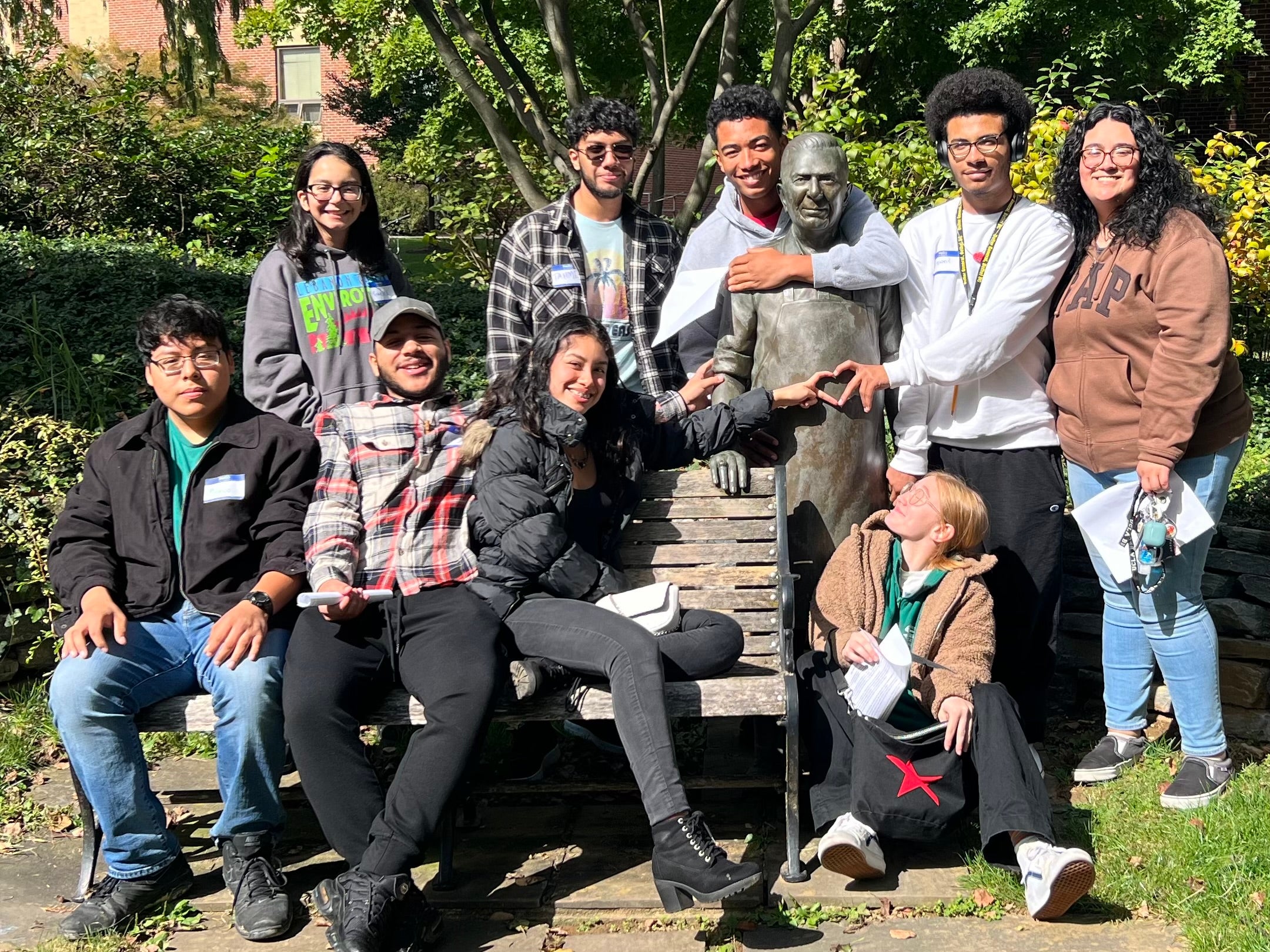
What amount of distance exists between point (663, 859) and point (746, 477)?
1418mm

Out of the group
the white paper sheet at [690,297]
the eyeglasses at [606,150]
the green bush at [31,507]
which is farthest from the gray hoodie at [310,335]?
the green bush at [31,507]

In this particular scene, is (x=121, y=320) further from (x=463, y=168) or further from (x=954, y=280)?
(x=954, y=280)

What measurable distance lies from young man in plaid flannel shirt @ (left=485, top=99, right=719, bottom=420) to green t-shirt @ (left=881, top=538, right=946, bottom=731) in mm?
1009

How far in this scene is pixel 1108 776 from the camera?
A: 4113 mm

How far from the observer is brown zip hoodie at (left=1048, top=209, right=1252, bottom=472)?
362 centimetres

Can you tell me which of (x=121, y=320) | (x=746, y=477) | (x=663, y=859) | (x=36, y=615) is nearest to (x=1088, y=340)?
(x=746, y=477)

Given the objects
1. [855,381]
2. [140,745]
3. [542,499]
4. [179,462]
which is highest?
[855,381]

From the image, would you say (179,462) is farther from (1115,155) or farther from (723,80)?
(723,80)

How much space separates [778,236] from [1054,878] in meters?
2.02

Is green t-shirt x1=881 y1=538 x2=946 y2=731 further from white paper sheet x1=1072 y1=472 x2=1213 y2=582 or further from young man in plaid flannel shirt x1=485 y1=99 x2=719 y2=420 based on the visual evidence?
young man in plaid flannel shirt x1=485 y1=99 x2=719 y2=420

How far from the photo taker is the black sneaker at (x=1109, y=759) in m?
4.12

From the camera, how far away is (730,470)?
13.6ft

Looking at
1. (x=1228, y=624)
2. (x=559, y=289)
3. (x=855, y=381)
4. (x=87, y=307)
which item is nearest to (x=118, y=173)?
(x=87, y=307)

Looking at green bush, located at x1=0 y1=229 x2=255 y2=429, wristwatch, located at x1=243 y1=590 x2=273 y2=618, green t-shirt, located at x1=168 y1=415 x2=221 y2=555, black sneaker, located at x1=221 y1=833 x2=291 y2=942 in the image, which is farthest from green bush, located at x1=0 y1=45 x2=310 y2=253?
black sneaker, located at x1=221 y1=833 x2=291 y2=942
